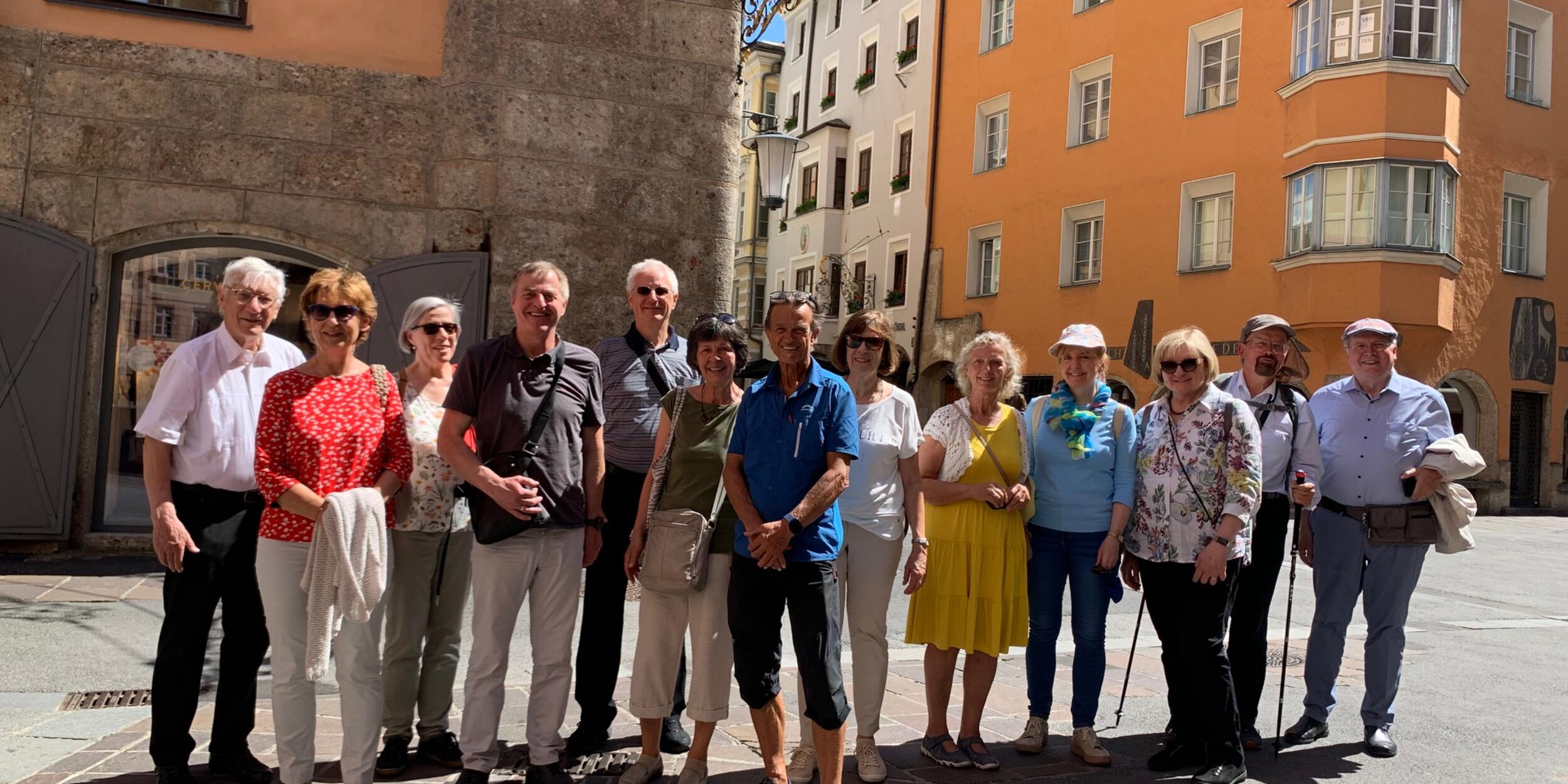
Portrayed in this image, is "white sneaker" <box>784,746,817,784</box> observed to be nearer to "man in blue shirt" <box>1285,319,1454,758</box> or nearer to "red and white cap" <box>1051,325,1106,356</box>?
"red and white cap" <box>1051,325,1106,356</box>

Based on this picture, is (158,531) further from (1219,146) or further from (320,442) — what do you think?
(1219,146)

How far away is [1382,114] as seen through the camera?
20641mm

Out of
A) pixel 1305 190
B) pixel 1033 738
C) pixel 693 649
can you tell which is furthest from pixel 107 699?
pixel 1305 190

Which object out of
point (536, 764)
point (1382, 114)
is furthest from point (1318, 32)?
point (536, 764)

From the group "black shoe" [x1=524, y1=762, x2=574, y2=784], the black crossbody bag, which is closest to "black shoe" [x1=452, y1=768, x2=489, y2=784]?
"black shoe" [x1=524, y1=762, x2=574, y2=784]

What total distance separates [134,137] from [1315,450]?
26.5 feet

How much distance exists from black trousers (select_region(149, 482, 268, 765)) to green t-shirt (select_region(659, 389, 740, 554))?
1.47 metres

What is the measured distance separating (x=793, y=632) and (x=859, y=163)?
102 ft

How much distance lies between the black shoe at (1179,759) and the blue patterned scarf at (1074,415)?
1.23 meters

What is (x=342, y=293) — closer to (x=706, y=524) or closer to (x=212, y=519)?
(x=212, y=519)

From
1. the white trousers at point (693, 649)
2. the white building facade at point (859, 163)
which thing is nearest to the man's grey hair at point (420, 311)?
the white trousers at point (693, 649)

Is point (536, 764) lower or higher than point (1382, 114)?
lower

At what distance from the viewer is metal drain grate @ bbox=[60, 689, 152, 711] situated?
5562mm

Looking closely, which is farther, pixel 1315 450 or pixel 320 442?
pixel 1315 450
